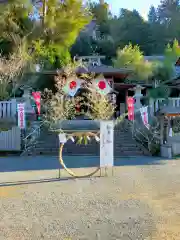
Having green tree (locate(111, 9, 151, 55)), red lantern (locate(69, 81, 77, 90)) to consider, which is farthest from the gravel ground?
green tree (locate(111, 9, 151, 55))

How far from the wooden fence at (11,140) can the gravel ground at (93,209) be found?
7275 millimetres

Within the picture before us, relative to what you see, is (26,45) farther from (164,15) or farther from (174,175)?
(164,15)

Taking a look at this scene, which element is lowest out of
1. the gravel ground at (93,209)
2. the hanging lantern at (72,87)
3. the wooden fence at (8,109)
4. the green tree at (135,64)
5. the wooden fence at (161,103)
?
the gravel ground at (93,209)

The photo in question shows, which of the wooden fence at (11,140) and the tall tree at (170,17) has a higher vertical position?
the tall tree at (170,17)

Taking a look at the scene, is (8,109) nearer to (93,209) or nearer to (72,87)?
(72,87)

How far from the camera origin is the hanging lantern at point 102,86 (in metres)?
19.8

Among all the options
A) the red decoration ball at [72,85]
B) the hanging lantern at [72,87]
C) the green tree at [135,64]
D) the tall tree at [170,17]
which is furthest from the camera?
the tall tree at [170,17]

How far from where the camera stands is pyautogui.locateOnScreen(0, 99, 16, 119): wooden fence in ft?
57.5

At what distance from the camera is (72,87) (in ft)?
65.2

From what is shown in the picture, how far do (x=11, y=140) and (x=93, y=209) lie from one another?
401 inches

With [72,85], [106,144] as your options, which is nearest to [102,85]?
[72,85]

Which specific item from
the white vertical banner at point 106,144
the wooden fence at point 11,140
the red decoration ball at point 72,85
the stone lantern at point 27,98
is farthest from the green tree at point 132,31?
the white vertical banner at point 106,144

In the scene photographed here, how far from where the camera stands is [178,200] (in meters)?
6.30

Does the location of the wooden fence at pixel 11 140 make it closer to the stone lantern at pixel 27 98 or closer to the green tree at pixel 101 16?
the stone lantern at pixel 27 98
